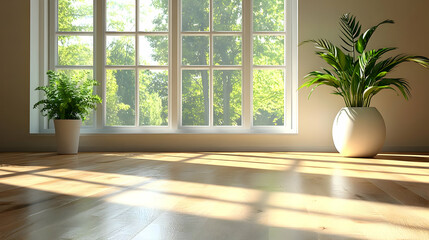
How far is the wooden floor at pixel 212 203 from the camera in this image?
1.15m

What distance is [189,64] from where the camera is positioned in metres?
4.78

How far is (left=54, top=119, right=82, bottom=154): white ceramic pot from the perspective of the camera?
13.7 feet

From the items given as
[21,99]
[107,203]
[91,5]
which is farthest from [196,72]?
[107,203]

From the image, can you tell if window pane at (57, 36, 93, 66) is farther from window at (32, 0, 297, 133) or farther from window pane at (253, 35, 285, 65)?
window pane at (253, 35, 285, 65)

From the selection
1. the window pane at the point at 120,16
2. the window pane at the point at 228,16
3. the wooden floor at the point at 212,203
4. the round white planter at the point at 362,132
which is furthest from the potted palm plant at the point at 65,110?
the round white planter at the point at 362,132

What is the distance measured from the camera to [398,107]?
4.50m

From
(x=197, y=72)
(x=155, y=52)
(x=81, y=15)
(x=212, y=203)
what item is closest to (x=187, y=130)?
(x=197, y=72)

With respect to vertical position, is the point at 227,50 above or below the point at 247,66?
above

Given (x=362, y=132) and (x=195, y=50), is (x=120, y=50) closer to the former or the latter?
(x=195, y=50)

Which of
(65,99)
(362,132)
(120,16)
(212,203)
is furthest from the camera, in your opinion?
(120,16)

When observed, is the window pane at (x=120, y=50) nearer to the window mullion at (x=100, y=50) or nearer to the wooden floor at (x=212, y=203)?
the window mullion at (x=100, y=50)

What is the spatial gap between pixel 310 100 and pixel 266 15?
1040mm

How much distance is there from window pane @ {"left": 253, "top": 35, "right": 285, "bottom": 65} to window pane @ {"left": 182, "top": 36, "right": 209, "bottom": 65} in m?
0.53

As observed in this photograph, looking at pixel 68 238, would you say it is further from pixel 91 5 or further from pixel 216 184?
pixel 91 5
